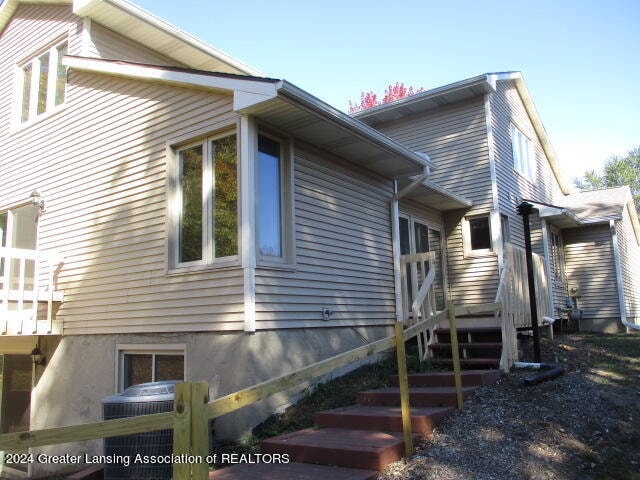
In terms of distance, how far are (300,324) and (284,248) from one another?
1.00m

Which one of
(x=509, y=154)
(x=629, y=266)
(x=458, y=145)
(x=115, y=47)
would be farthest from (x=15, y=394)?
(x=629, y=266)

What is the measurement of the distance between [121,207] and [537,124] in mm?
13124

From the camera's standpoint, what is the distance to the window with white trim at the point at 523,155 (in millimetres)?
14125

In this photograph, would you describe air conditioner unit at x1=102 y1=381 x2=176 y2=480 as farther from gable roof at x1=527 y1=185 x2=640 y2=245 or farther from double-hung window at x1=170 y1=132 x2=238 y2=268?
gable roof at x1=527 y1=185 x2=640 y2=245

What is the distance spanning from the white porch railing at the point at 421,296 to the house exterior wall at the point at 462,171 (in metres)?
2.71

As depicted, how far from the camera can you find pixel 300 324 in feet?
22.1

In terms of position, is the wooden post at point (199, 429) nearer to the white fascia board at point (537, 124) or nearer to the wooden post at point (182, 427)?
the wooden post at point (182, 427)

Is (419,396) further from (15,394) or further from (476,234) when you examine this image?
(15,394)

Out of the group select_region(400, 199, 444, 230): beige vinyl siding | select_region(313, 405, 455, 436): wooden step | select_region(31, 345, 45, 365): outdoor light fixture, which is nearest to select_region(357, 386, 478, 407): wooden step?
select_region(313, 405, 455, 436): wooden step

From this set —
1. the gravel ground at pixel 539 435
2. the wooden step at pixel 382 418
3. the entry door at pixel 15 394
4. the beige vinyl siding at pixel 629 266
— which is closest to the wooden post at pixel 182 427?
the gravel ground at pixel 539 435

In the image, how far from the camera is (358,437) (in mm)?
4914

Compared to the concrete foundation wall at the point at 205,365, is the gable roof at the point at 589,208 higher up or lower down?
higher up

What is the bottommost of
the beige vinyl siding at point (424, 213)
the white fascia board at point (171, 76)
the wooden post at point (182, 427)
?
the wooden post at point (182, 427)

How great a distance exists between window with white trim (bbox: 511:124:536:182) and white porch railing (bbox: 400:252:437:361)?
6.07 m
